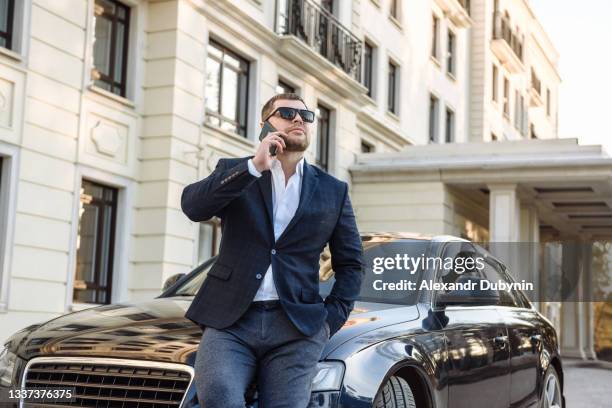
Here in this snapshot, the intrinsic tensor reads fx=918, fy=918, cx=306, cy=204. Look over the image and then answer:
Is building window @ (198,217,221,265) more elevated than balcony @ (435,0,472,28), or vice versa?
balcony @ (435,0,472,28)

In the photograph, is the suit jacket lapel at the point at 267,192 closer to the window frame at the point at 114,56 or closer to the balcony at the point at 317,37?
the window frame at the point at 114,56

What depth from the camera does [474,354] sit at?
18.7 feet

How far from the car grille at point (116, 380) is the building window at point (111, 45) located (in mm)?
11163

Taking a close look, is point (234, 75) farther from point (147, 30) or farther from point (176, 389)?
point (176, 389)

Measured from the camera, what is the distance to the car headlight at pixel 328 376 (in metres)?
4.18

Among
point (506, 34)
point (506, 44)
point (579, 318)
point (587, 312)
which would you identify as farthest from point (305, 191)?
point (506, 34)

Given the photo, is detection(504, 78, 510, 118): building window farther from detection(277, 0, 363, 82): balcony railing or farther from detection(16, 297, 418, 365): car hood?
Result: detection(16, 297, 418, 365): car hood

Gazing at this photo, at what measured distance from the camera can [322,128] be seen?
2334 cm

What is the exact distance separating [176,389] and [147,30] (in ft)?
43.0

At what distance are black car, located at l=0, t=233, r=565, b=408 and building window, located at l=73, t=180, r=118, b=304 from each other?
8684 mm

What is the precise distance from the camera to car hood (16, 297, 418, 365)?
14.1 ft

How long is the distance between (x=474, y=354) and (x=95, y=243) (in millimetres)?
10492

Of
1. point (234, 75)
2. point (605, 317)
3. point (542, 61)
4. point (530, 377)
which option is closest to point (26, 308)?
point (234, 75)

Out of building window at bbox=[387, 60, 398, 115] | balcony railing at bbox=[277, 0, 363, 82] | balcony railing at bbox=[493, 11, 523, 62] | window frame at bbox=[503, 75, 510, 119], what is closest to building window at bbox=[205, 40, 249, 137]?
balcony railing at bbox=[277, 0, 363, 82]
